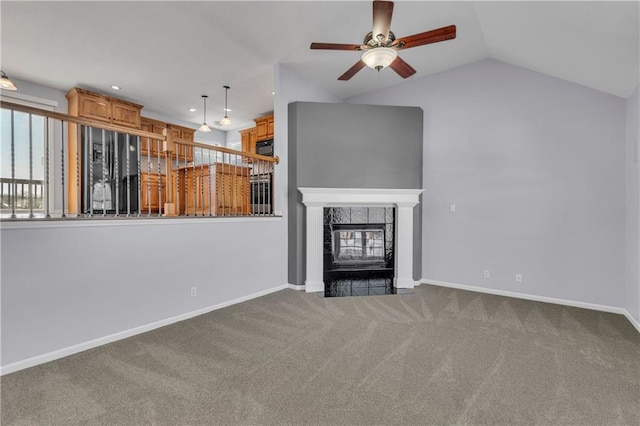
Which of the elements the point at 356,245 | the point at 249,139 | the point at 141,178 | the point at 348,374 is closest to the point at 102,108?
the point at 141,178

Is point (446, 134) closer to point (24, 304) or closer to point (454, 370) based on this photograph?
point (454, 370)

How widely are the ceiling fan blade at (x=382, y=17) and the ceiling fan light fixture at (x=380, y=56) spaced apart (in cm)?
8

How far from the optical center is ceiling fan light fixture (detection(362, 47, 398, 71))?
→ 96.6 inches

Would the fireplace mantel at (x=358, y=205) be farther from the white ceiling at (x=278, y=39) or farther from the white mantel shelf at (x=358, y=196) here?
the white ceiling at (x=278, y=39)

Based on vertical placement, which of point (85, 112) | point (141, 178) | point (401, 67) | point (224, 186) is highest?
point (85, 112)

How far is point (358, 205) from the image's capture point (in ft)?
14.3

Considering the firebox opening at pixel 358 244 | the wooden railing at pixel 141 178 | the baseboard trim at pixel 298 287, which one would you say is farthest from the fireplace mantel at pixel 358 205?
the wooden railing at pixel 141 178

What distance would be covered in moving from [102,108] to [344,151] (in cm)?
456

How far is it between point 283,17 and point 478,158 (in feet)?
10.5

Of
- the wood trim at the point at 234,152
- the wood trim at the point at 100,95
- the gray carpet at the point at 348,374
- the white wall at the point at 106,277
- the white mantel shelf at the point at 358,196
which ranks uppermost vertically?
the wood trim at the point at 100,95

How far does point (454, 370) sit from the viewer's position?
2.14 m

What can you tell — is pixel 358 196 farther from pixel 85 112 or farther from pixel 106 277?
pixel 85 112

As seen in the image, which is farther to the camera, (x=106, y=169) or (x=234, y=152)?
(x=106, y=169)

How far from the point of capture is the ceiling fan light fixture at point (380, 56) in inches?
96.6
